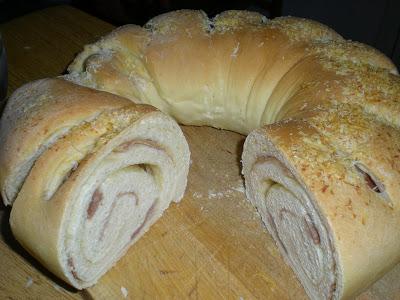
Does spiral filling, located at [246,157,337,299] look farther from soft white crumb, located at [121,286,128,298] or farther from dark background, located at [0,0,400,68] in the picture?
dark background, located at [0,0,400,68]

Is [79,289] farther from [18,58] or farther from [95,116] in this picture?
[18,58]

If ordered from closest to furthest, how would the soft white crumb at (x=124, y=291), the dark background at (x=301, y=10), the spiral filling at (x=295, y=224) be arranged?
1. the spiral filling at (x=295, y=224)
2. the soft white crumb at (x=124, y=291)
3. the dark background at (x=301, y=10)

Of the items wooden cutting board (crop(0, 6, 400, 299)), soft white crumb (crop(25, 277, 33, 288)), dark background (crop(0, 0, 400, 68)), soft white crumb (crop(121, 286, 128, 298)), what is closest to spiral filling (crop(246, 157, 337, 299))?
wooden cutting board (crop(0, 6, 400, 299))

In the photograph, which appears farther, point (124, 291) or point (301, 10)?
point (301, 10)

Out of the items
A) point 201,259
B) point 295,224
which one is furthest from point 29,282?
point 295,224

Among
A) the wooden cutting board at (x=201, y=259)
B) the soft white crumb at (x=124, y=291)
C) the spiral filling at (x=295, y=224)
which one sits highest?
the spiral filling at (x=295, y=224)

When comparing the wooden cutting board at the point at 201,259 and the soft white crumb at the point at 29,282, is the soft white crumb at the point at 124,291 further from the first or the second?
the soft white crumb at the point at 29,282

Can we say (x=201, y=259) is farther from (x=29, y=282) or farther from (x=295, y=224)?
(x=29, y=282)

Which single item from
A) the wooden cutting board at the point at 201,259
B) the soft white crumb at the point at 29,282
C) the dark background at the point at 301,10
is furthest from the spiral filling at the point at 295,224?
the dark background at the point at 301,10
